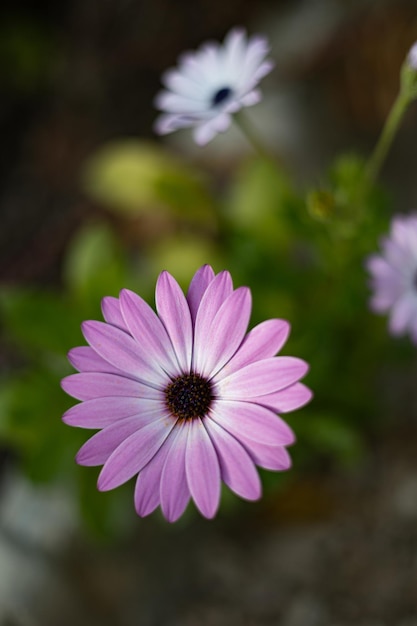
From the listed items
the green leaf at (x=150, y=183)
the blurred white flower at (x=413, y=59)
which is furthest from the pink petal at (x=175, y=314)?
the green leaf at (x=150, y=183)

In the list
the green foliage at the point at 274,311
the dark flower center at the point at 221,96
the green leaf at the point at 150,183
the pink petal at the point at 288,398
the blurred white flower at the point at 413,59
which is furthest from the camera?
the green leaf at the point at 150,183

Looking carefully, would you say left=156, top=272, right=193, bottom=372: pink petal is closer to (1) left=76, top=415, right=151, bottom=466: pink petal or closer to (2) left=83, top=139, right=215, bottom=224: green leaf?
(1) left=76, top=415, right=151, bottom=466: pink petal

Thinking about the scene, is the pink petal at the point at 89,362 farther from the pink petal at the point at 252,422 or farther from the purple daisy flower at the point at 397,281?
the purple daisy flower at the point at 397,281

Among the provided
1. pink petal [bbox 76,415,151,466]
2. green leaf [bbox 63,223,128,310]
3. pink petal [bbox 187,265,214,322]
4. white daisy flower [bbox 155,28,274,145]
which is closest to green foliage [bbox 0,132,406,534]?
green leaf [bbox 63,223,128,310]

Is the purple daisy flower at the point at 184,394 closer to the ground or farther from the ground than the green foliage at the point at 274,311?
closer to the ground

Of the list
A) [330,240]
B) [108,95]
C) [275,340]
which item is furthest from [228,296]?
[108,95]

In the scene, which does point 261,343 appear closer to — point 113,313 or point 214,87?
point 113,313

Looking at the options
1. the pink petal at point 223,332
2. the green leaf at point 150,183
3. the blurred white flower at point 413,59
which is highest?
the green leaf at point 150,183
